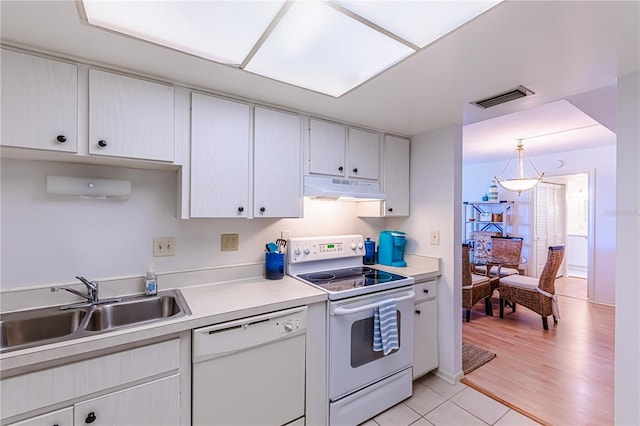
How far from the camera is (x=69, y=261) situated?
1.55m

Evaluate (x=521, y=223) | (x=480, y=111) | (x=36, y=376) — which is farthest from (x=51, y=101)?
(x=521, y=223)

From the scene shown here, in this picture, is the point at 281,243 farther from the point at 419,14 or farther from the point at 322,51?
the point at 419,14

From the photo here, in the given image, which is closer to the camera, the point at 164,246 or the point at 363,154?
the point at 164,246

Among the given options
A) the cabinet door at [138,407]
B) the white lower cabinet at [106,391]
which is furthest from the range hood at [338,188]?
the cabinet door at [138,407]

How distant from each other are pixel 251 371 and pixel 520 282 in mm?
3553

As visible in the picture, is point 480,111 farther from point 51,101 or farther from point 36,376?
point 36,376

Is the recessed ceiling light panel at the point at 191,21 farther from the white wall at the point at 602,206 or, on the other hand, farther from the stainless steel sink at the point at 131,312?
the white wall at the point at 602,206

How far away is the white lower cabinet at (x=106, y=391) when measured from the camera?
103 centimetres

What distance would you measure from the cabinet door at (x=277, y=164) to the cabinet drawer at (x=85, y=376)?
2.98 ft

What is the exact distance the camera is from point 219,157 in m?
1.70

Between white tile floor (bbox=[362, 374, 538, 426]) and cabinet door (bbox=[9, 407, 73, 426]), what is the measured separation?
158 centimetres

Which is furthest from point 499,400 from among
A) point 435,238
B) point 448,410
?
point 435,238

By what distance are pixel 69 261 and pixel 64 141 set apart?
666mm

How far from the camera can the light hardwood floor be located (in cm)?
200
